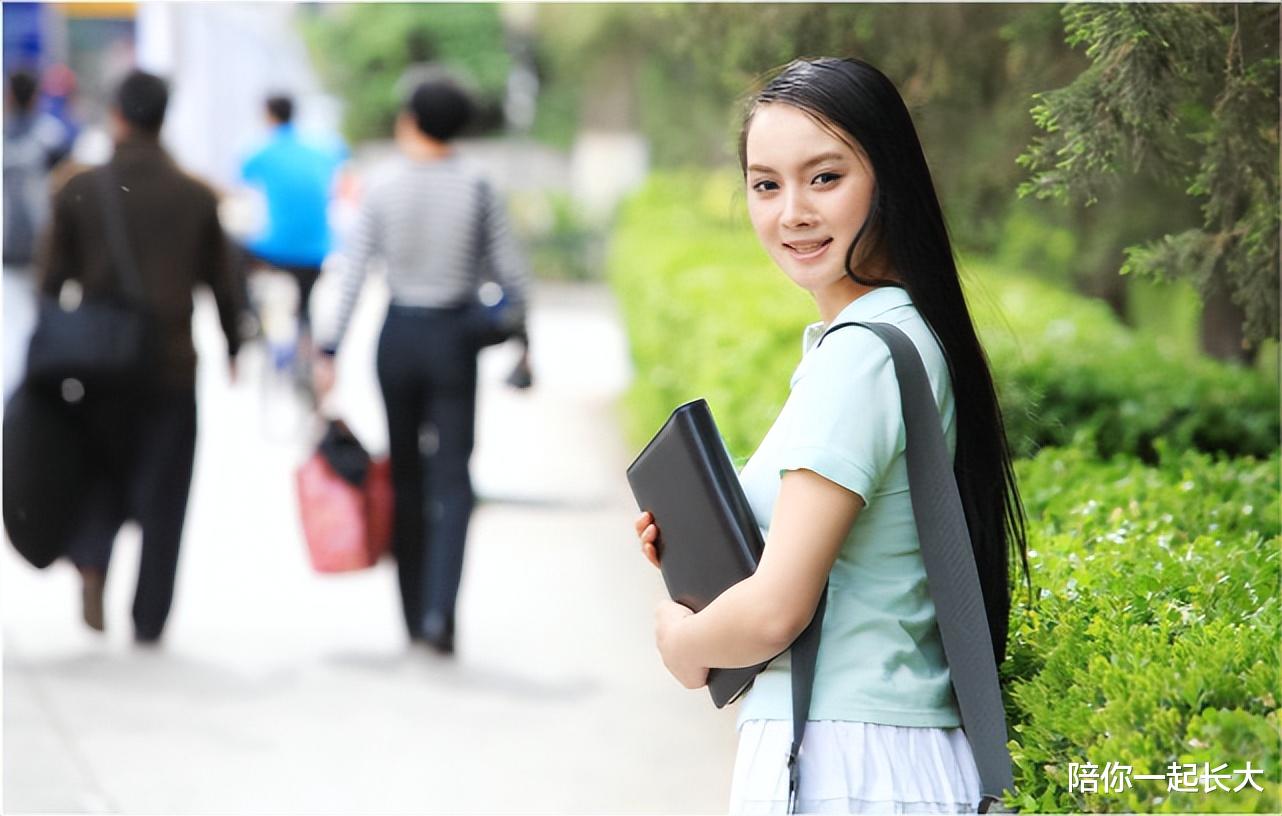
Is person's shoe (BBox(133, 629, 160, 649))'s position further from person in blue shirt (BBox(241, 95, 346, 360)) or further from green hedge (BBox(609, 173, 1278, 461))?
person in blue shirt (BBox(241, 95, 346, 360))

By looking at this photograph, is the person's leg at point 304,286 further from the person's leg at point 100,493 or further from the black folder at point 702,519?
the black folder at point 702,519

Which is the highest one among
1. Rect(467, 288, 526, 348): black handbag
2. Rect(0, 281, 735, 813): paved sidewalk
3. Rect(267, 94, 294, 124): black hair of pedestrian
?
Rect(267, 94, 294, 124): black hair of pedestrian

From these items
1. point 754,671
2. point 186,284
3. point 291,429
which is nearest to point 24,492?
point 186,284

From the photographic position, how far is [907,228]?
6.37ft

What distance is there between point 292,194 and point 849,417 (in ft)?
28.3

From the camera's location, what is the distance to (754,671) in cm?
198

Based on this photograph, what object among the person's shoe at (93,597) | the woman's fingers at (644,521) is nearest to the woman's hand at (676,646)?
the woman's fingers at (644,521)

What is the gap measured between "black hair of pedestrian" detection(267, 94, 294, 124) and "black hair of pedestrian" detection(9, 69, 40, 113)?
1.92 metres

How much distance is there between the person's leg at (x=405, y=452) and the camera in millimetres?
5805

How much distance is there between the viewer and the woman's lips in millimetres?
1964

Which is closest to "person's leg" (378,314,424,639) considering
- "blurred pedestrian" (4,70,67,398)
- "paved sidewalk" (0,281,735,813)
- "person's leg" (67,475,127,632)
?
"paved sidewalk" (0,281,735,813)

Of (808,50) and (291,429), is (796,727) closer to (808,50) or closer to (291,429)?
(808,50)

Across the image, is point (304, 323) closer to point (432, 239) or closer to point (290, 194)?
point (290, 194)

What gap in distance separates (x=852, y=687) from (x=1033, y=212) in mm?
5441
